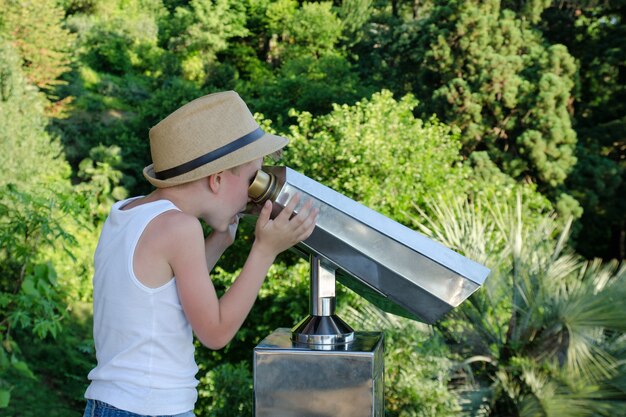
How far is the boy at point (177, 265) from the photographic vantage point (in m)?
1.15

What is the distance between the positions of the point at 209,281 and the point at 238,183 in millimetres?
154

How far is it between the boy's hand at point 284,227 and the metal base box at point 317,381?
0.52ft

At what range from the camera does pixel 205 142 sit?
3.89ft

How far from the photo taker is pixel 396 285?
113 cm

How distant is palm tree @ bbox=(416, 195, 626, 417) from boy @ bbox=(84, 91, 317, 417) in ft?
10.5

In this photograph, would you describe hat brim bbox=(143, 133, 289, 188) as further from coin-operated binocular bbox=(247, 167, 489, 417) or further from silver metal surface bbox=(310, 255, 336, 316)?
silver metal surface bbox=(310, 255, 336, 316)

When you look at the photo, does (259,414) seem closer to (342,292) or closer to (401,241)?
(401,241)

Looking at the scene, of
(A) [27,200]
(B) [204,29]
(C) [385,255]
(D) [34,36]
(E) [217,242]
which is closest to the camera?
(C) [385,255]

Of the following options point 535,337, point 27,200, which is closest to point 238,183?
point 27,200

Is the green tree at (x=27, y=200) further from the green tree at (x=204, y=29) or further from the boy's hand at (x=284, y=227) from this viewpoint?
the green tree at (x=204, y=29)

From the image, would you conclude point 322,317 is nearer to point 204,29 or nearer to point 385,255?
point 385,255

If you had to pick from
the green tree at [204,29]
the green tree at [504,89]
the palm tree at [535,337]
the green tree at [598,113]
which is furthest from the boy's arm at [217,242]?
the green tree at [204,29]

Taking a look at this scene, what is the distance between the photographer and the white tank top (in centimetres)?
118

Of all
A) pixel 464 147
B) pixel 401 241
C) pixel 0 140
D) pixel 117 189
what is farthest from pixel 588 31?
pixel 401 241
